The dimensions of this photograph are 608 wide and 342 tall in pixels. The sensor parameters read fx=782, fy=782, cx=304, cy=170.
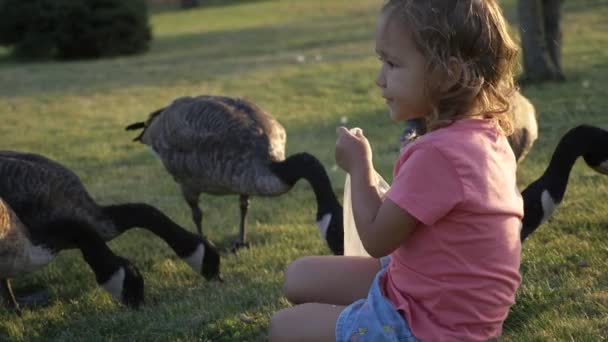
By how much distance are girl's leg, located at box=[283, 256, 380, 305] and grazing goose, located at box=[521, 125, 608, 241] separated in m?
1.01

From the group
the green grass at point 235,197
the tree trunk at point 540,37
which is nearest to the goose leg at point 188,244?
the green grass at point 235,197

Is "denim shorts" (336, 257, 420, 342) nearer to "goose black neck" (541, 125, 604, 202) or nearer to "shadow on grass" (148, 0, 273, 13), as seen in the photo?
"goose black neck" (541, 125, 604, 202)

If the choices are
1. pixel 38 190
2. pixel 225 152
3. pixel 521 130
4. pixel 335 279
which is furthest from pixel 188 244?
pixel 521 130

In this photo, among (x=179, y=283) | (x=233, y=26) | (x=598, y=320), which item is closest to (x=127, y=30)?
(x=233, y=26)

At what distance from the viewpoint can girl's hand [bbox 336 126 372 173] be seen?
283 cm

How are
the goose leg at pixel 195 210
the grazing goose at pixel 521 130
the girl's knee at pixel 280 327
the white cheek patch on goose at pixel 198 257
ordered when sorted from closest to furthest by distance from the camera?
1. the girl's knee at pixel 280 327
2. the white cheek patch on goose at pixel 198 257
3. the grazing goose at pixel 521 130
4. the goose leg at pixel 195 210

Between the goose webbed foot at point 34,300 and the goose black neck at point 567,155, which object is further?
the goose webbed foot at point 34,300

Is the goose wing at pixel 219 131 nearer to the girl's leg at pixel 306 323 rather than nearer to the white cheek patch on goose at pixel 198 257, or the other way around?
the white cheek patch on goose at pixel 198 257

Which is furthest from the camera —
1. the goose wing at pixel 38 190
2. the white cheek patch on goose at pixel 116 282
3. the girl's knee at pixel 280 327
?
the goose wing at pixel 38 190

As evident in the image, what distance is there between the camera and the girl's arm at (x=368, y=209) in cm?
268

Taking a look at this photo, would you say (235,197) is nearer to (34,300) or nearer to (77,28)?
(34,300)

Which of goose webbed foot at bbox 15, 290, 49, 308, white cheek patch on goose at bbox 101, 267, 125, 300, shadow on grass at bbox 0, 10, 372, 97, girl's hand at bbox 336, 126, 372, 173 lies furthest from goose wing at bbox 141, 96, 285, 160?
shadow on grass at bbox 0, 10, 372, 97

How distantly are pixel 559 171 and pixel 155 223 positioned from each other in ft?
8.25

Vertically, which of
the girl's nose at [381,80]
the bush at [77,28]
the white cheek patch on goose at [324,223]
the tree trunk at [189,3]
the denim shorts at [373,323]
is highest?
the girl's nose at [381,80]
